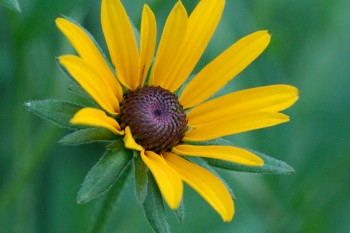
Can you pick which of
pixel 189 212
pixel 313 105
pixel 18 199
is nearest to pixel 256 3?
pixel 313 105

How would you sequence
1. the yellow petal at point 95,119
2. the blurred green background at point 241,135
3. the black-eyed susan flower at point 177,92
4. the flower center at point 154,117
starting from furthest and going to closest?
the blurred green background at point 241,135 < the flower center at point 154,117 < the black-eyed susan flower at point 177,92 < the yellow petal at point 95,119

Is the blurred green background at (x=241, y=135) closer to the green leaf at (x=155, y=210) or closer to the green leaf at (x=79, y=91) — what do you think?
the green leaf at (x=79, y=91)

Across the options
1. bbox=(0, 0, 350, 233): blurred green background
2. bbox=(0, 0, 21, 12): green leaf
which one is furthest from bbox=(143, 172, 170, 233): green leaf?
bbox=(0, 0, 350, 233): blurred green background

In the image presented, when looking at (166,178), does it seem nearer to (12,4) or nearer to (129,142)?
(129,142)

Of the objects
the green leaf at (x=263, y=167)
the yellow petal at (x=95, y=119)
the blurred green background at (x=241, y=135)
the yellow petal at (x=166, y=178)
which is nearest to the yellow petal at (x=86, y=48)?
the yellow petal at (x=95, y=119)

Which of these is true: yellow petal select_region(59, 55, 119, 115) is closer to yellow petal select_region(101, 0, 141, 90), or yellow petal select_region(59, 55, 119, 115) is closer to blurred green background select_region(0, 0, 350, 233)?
yellow petal select_region(101, 0, 141, 90)

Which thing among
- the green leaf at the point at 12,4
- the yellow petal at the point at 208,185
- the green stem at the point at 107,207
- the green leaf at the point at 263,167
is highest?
the green leaf at the point at 12,4

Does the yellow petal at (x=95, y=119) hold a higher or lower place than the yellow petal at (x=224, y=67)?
lower

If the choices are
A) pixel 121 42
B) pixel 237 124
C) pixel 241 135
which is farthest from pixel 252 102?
pixel 241 135
